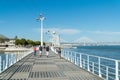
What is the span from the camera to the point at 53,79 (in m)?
11.3

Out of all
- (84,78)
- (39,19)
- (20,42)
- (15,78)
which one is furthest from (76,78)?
(20,42)

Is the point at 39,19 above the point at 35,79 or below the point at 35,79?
above

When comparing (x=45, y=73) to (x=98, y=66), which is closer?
(x=45, y=73)

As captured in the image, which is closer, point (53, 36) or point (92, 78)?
point (92, 78)

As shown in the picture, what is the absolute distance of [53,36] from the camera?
8288 centimetres

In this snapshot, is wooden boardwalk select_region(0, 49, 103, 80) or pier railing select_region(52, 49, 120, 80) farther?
wooden boardwalk select_region(0, 49, 103, 80)

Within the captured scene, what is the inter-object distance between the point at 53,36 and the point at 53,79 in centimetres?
7170

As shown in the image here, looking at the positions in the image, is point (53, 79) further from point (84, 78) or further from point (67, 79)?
point (84, 78)

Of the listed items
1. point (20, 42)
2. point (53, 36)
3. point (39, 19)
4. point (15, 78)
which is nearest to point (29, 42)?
point (20, 42)

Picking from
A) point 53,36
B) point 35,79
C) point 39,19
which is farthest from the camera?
point 53,36

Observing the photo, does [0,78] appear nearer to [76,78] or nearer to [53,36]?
[76,78]

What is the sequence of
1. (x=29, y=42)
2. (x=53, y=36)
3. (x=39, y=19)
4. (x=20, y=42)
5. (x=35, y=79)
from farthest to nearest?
(x=29, y=42) < (x=20, y=42) < (x=53, y=36) < (x=39, y=19) < (x=35, y=79)

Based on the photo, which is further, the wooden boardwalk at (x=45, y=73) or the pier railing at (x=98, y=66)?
the wooden boardwalk at (x=45, y=73)

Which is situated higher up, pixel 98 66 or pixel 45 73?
pixel 45 73
